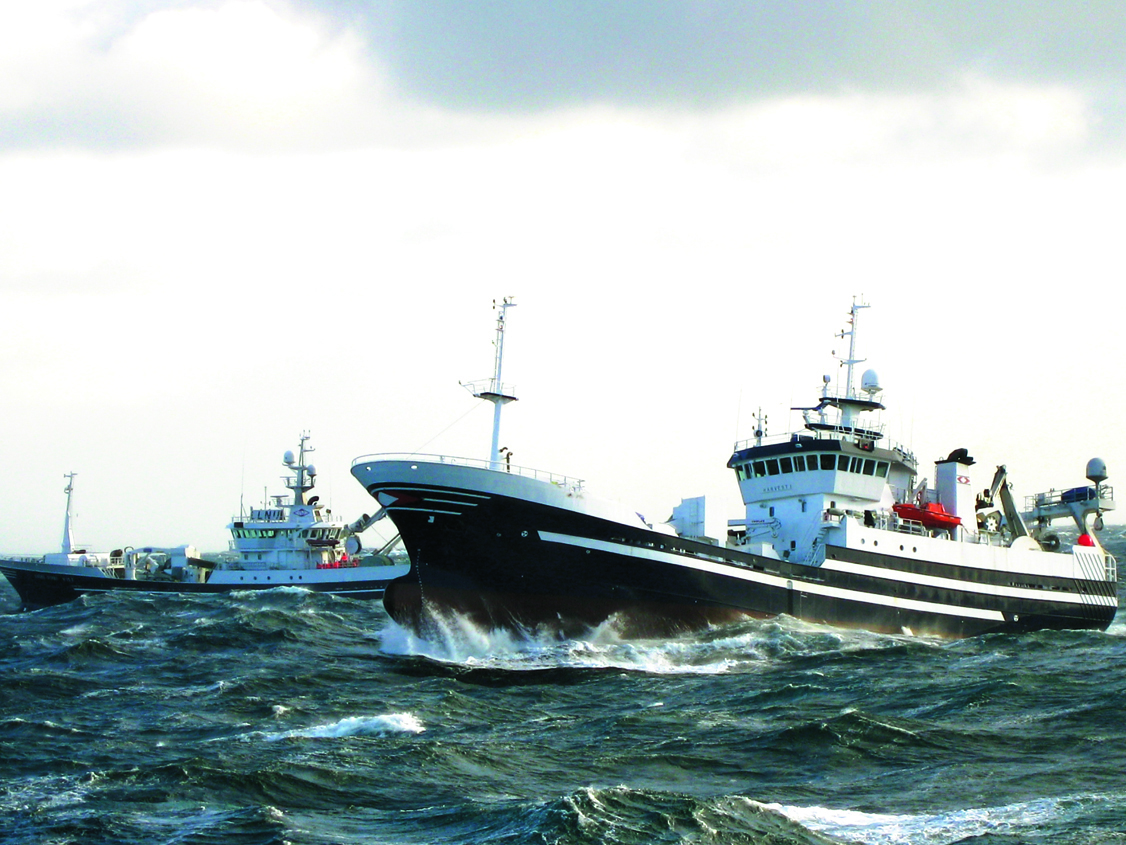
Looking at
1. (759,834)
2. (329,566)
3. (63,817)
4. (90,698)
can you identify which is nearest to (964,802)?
(759,834)

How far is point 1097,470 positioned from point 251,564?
43242 millimetres

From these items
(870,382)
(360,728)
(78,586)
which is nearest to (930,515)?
(870,382)

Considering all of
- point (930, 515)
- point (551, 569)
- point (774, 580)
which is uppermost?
point (930, 515)

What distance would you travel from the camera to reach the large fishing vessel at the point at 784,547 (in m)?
31.3

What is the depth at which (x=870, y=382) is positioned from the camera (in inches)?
1629

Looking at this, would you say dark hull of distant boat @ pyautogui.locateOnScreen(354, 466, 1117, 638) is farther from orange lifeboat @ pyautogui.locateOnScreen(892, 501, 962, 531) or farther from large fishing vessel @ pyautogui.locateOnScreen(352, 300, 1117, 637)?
orange lifeboat @ pyautogui.locateOnScreen(892, 501, 962, 531)

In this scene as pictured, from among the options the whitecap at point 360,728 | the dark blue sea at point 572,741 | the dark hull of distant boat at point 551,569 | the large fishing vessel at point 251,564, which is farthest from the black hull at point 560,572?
the large fishing vessel at point 251,564

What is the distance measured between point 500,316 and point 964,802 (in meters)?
21.6

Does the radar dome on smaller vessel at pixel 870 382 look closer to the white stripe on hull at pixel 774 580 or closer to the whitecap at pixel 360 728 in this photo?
the white stripe on hull at pixel 774 580

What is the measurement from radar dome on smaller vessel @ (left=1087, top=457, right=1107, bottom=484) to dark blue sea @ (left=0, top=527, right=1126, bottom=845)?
11408 mm

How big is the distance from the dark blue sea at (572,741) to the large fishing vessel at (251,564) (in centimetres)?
2667

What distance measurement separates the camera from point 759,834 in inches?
571

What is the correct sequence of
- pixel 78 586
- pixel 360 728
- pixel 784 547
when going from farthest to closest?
pixel 78 586
pixel 784 547
pixel 360 728

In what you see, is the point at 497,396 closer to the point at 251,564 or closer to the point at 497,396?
the point at 497,396
